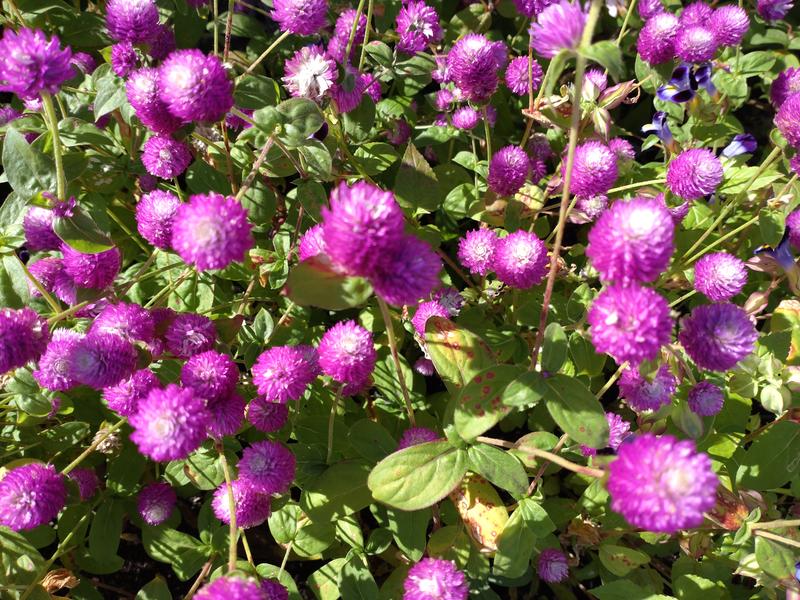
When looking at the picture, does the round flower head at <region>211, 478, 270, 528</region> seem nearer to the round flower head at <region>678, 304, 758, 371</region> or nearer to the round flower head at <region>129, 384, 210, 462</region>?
the round flower head at <region>129, 384, 210, 462</region>

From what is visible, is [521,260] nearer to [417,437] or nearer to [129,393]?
[417,437]

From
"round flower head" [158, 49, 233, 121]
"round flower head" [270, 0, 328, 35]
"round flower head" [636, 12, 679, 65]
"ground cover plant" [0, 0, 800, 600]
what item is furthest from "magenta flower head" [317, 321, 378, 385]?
"round flower head" [636, 12, 679, 65]

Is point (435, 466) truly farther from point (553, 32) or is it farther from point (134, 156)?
point (134, 156)

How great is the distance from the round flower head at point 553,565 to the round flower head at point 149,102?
1836mm

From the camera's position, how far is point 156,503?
223cm

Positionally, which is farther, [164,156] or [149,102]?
[164,156]

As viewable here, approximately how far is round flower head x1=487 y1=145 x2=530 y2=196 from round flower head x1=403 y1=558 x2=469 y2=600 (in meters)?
1.27

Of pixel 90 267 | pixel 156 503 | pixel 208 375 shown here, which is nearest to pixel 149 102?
pixel 90 267

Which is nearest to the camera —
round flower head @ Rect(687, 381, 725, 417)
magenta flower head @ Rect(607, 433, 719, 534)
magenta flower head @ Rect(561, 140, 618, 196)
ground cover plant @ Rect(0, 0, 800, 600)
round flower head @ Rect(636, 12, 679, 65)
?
magenta flower head @ Rect(607, 433, 719, 534)

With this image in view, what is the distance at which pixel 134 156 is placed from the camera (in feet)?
8.27

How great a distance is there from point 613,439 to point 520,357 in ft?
1.75

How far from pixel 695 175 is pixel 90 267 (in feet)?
6.21

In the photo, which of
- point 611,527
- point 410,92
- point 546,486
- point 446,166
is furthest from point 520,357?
point 410,92

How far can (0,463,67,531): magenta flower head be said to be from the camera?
1698 mm
